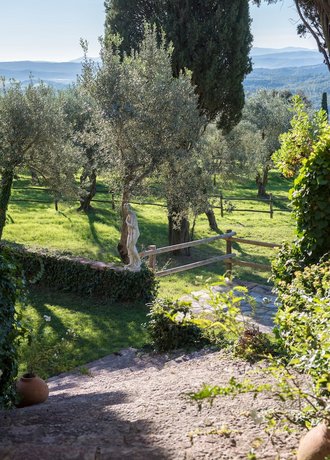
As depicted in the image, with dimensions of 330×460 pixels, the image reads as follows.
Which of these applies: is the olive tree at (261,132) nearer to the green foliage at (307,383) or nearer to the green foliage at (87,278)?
the green foliage at (87,278)

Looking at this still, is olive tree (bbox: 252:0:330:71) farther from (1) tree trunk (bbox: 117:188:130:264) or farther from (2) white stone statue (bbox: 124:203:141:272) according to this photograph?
(1) tree trunk (bbox: 117:188:130:264)

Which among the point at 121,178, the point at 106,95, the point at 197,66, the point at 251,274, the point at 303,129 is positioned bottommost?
the point at 251,274

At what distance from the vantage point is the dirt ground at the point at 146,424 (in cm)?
368

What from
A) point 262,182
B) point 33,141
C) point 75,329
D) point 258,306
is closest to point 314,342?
point 75,329

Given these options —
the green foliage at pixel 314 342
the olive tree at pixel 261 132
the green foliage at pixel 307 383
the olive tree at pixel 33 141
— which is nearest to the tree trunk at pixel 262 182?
the olive tree at pixel 261 132

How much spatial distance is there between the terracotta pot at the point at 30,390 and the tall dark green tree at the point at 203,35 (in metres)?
12.2

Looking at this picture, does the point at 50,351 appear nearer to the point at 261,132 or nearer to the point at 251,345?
the point at 251,345

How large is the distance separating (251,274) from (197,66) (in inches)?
259

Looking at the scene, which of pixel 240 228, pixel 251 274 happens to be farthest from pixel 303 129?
pixel 240 228

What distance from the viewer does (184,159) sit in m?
13.4

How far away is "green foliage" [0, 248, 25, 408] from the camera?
5.01 meters

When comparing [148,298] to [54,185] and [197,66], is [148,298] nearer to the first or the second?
[54,185]

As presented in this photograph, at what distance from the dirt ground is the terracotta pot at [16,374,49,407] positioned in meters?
0.13

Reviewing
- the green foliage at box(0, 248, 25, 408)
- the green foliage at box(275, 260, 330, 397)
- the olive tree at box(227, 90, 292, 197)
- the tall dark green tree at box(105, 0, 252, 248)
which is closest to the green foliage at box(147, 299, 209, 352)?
the green foliage at box(275, 260, 330, 397)
